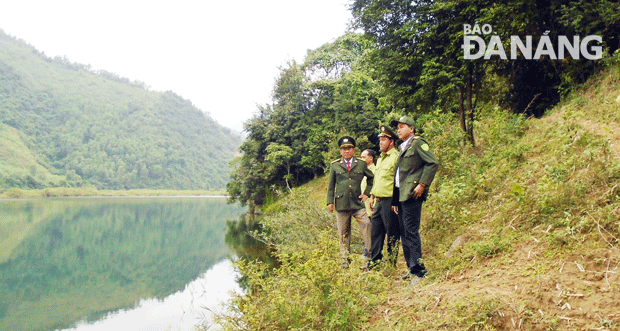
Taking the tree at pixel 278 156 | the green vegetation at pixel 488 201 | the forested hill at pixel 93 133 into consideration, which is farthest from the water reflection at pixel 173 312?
the forested hill at pixel 93 133

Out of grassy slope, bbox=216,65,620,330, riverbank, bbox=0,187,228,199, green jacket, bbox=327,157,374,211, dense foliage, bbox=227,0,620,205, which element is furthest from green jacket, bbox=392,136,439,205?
riverbank, bbox=0,187,228,199

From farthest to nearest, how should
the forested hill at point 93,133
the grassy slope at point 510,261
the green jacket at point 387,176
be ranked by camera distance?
the forested hill at point 93,133 → the green jacket at point 387,176 → the grassy slope at point 510,261

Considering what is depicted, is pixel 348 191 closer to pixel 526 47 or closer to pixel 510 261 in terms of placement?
pixel 510 261

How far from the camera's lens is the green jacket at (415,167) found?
4.66m

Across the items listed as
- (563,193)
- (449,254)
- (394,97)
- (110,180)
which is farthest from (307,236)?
(110,180)

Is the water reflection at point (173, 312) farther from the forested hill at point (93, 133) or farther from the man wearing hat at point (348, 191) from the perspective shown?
the forested hill at point (93, 133)

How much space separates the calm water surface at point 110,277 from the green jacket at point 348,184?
218 centimetres

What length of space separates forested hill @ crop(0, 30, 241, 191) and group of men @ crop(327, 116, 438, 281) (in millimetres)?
82146

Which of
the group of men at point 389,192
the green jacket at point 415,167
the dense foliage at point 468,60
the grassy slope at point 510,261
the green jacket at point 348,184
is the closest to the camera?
the grassy slope at point 510,261

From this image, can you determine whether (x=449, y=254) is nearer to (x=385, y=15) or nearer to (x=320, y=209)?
(x=320, y=209)

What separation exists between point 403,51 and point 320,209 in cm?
433

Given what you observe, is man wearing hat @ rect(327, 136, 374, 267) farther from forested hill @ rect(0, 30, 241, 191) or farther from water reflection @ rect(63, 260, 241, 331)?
forested hill @ rect(0, 30, 241, 191)

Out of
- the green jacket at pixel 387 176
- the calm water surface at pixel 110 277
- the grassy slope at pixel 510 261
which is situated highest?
the green jacket at pixel 387 176

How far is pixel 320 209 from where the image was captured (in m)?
10.6
